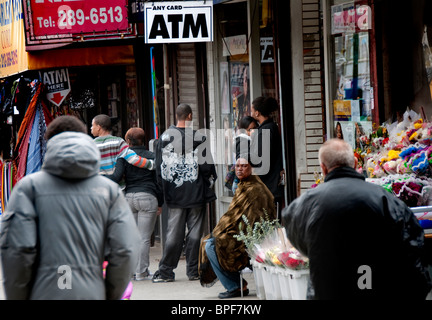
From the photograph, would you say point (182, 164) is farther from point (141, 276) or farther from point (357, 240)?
point (357, 240)

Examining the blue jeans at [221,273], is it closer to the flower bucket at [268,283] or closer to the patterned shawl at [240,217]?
the patterned shawl at [240,217]

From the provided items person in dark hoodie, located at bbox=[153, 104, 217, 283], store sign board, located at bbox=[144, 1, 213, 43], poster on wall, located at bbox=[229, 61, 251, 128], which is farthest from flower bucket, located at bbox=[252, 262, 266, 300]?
poster on wall, located at bbox=[229, 61, 251, 128]

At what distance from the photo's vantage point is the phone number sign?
42.8ft

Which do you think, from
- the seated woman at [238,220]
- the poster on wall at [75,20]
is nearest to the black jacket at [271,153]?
the seated woman at [238,220]

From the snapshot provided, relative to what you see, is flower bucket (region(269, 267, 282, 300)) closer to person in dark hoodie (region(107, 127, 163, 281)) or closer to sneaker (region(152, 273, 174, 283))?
sneaker (region(152, 273, 174, 283))

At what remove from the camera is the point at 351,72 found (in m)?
9.52

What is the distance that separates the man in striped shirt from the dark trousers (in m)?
0.72

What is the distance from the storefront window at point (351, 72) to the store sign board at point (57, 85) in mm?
6424

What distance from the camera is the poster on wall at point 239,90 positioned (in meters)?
11.6

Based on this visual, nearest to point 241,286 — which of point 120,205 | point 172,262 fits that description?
point 172,262

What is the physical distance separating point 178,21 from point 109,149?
5.59ft

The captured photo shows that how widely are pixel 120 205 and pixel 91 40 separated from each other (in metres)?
8.56

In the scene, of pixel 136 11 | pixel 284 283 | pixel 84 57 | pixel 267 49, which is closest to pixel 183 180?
pixel 267 49
